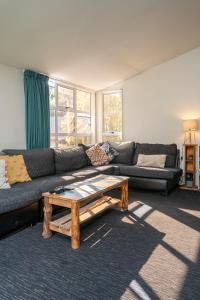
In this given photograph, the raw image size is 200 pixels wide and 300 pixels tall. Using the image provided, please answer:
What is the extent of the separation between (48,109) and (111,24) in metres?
1.91

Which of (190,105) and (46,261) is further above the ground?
(190,105)

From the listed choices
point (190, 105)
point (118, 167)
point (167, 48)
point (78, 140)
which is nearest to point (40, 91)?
point (78, 140)

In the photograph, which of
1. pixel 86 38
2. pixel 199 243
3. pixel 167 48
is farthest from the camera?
pixel 167 48

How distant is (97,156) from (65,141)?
88 centimetres

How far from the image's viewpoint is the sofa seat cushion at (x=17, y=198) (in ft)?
7.55

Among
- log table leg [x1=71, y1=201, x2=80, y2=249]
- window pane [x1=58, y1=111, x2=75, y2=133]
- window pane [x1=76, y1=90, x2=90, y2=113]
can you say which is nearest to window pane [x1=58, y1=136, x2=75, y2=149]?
window pane [x1=58, y1=111, x2=75, y2=133]

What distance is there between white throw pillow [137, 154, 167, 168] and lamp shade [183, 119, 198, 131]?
701mm

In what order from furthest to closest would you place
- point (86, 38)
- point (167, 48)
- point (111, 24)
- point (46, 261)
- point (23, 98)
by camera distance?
point (167, 48)
point (23, 98)
point (86, 38)
point (111, 24)
point (46, 261)

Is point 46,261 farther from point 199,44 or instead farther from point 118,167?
point 199,44

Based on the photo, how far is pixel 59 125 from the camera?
485cm

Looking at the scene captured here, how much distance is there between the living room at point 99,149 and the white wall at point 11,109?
0.06 ft

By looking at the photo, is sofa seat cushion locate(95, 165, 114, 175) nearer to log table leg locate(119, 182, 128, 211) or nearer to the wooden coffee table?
log table leg locate(119, 182, 128, 211)

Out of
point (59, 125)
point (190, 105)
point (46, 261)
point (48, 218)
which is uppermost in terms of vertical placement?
point (190, 105)

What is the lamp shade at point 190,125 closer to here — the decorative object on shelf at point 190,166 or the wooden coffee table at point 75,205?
the decorative object on shelf at point 190,166
